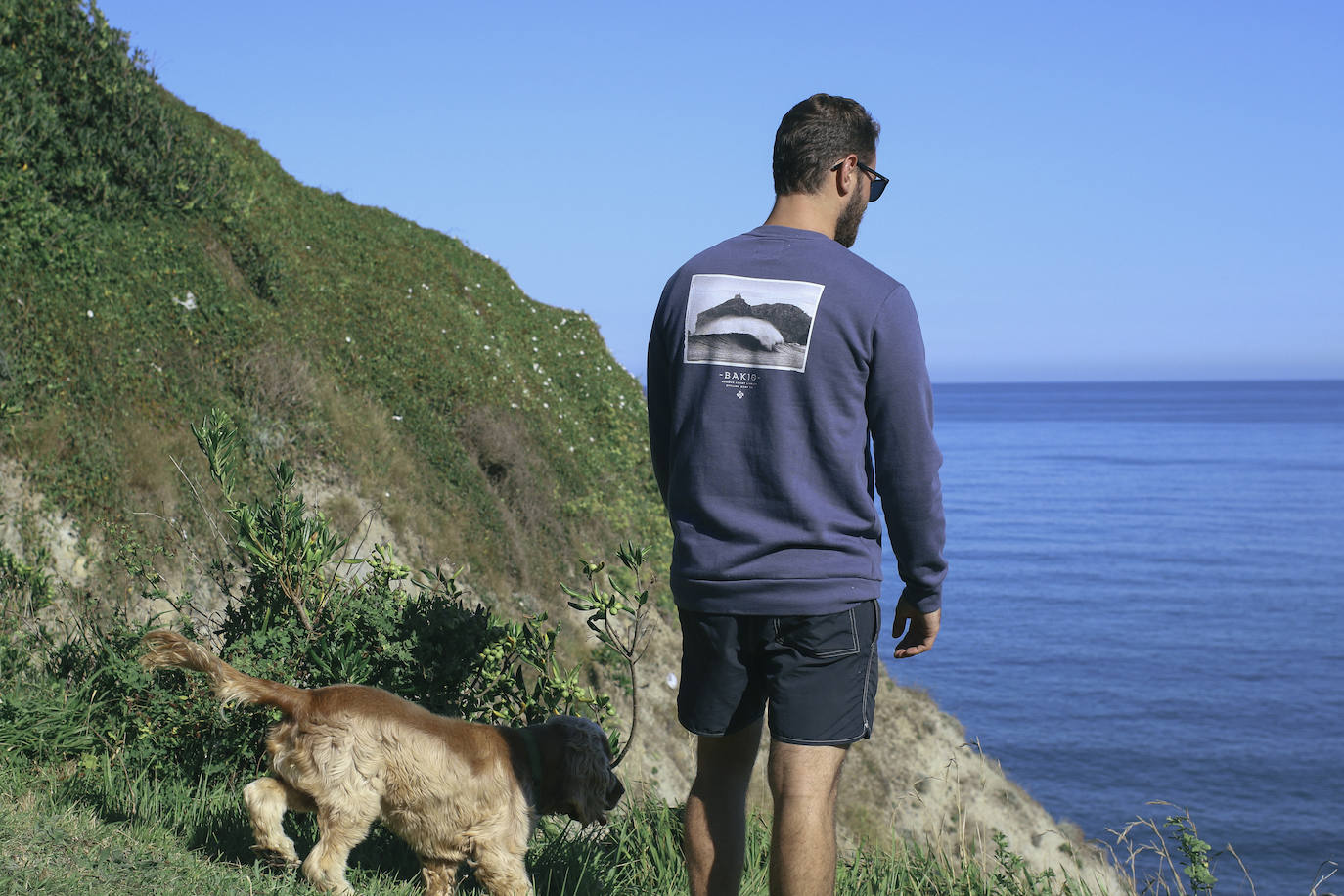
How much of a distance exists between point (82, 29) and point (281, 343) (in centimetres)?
455

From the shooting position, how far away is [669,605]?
17.8 meters

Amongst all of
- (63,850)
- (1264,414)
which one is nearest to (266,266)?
(63,850)

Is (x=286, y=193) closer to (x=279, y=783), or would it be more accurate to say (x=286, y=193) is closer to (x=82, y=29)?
(x=82, y=29)

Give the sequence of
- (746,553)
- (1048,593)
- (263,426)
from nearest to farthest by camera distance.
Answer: (746,553), (263,426), (1048,593)

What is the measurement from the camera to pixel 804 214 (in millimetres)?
3328

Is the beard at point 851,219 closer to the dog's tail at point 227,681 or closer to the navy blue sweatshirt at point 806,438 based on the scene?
the navy blue sweatshirt at point 806,438

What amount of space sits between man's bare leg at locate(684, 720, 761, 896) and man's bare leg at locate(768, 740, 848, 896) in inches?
9.6

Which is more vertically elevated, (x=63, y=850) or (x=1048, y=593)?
(x=63, y=850)

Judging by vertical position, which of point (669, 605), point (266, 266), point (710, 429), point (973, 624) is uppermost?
point (266, 266)

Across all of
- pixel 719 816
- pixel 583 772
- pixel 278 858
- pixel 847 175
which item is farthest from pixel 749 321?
pixel 278 858

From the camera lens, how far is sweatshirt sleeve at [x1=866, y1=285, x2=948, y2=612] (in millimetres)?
3039

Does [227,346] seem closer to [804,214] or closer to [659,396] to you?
[659,396]

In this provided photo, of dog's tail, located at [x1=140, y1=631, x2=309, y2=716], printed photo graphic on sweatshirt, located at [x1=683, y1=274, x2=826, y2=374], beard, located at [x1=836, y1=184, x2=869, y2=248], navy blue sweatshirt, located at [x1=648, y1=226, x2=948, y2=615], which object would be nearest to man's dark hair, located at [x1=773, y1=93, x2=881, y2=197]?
beard, located at [x1=836, y1=184, x2=869, y2=248]

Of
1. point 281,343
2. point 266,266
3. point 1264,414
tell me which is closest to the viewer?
point 281,343
